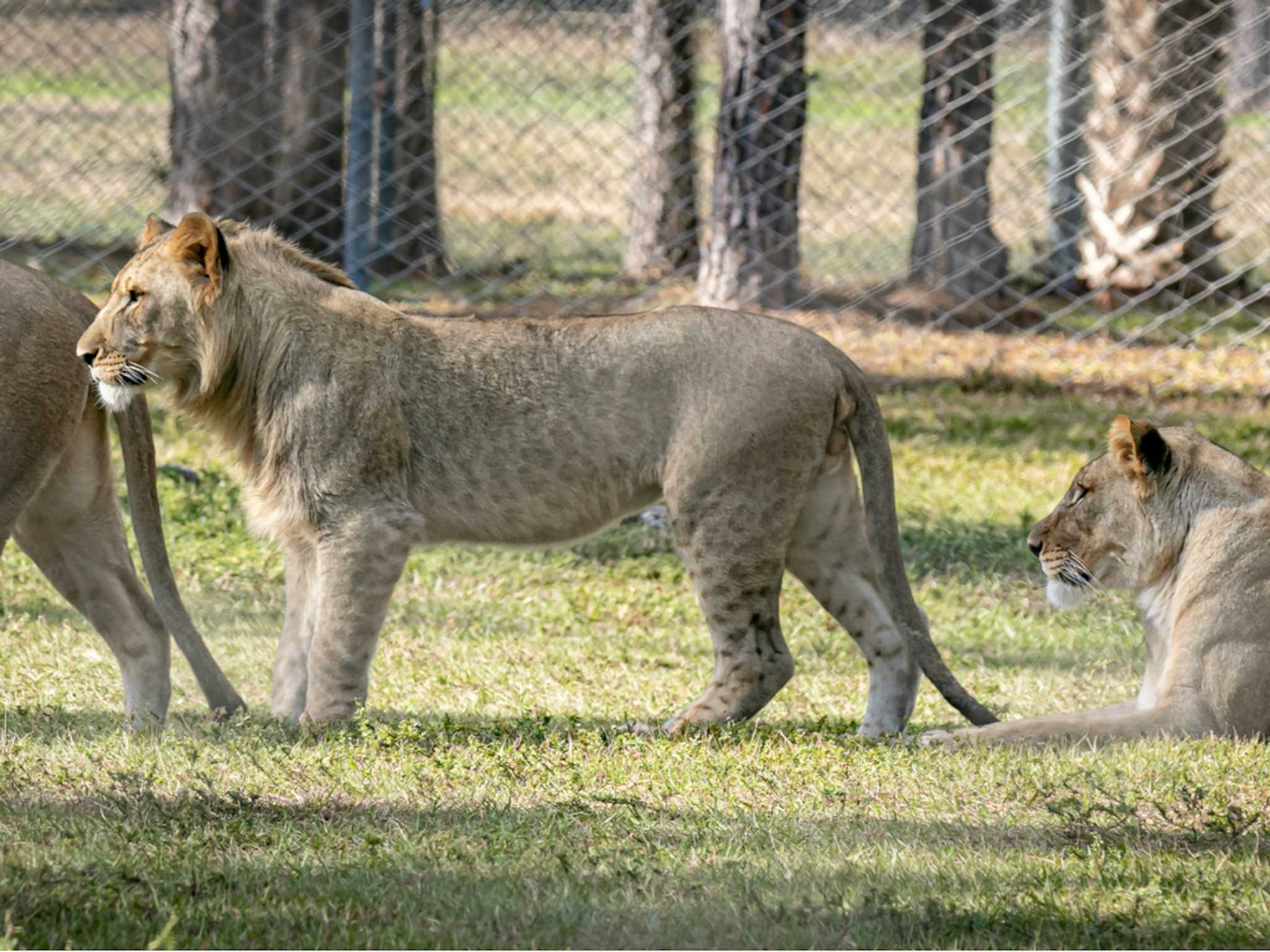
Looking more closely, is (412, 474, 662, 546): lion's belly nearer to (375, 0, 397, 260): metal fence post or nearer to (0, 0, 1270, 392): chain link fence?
(0, 0, 1270, 392): chain link fence

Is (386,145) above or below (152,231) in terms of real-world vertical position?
below

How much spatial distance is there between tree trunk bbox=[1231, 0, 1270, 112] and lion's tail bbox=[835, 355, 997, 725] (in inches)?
245

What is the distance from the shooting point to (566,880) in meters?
3.99

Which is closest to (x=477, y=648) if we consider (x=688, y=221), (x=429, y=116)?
(x=429, y=116)

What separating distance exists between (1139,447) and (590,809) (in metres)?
2.12

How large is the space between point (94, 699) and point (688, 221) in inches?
417

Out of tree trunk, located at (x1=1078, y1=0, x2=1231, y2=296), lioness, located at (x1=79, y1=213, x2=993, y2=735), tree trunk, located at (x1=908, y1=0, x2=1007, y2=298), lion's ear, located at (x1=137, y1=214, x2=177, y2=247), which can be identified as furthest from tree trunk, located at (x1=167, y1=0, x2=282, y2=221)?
lioness, located at (x1=79, y1=213, x2=993, y2=735)

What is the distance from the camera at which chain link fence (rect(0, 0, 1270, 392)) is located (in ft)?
39.5

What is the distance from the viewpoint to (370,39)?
447 inches

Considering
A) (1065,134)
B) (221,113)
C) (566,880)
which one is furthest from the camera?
(1065,134)

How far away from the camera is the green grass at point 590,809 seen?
148 inches

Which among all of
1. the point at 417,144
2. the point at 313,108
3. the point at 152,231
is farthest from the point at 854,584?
the point at 417,144

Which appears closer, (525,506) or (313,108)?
(525,506)

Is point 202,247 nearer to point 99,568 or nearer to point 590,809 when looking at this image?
point 99,568
